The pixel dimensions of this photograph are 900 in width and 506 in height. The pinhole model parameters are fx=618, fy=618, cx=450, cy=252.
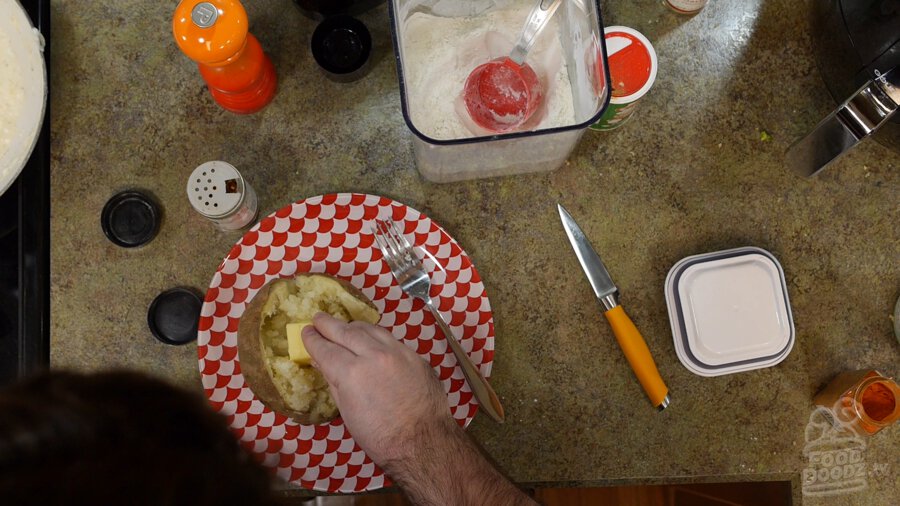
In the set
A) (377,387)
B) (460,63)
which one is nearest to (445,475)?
(377,387)

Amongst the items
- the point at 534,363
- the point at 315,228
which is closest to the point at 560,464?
the point at 534,363

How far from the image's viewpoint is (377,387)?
0.92 meters

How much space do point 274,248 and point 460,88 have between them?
42cm

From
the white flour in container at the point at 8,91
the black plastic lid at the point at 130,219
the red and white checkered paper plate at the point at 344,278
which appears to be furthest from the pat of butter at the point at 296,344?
the white flour in container at the point at 8,91

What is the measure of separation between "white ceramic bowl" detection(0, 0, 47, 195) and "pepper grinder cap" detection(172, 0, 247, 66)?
33 cm

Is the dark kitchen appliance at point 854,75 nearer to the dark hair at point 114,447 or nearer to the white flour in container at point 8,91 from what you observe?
the dark hair at point 114,447

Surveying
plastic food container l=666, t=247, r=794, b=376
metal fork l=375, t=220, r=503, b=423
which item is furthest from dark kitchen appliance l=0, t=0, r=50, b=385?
plastic food container l=666, t=247, r=794, b=376

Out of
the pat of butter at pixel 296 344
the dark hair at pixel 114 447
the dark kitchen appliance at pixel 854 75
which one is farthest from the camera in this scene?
the pat of butter at pixel 296 344

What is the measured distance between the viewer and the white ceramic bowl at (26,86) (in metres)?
1.01

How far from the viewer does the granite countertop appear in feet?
3.51

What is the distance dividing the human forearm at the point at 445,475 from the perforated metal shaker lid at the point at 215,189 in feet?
1.53

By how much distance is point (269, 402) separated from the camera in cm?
99

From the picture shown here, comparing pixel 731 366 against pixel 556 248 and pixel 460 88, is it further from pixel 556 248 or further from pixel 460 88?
pixel 460 88

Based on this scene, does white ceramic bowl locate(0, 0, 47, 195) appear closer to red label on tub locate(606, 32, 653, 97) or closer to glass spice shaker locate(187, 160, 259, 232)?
glass spice shaker locate(187, 160, 259, 232)
